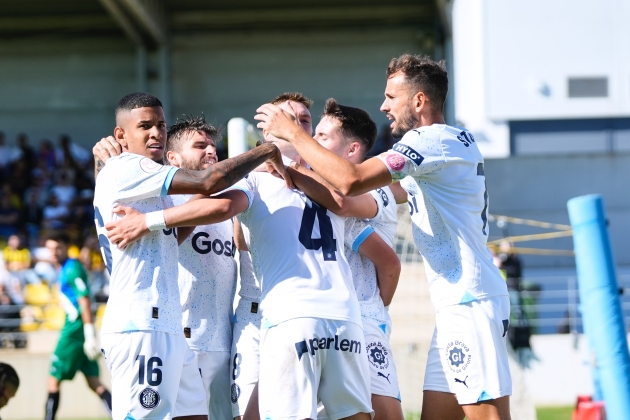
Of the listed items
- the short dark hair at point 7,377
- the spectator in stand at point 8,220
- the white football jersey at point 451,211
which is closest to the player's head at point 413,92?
the white football jersey at point 451,211

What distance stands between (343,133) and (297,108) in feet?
1.47

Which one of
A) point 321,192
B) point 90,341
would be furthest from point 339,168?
point 90,341

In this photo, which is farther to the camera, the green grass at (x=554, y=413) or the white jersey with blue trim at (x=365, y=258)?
the green grass at (x=554, y=413)

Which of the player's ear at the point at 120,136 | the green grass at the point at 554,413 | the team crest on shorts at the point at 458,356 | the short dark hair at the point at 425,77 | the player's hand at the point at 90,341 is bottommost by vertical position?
the green grass at the point at 554,413

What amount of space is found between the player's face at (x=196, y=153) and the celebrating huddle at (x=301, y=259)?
476 millimetres

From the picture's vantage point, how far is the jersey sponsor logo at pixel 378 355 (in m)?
4.84

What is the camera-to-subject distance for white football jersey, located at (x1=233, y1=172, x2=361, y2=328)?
4.14 m

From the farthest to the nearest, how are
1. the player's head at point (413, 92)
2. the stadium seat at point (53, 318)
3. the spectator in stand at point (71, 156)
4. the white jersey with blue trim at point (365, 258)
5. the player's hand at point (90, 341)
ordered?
the spectator in stand at point (71, 156) → the stadium seat at point (53, 318) → the player's hand at point (90, 341) → the white jersey with blue trim at point (365, 258) → the player's head at point (413, 92)

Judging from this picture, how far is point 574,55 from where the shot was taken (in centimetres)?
1992

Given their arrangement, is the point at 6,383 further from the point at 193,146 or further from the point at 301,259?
the point at 301,259

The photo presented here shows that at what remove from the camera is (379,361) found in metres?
4.86

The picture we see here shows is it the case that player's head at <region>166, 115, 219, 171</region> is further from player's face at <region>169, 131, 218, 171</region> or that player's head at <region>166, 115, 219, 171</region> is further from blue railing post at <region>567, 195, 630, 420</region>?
blue railing post at <region>567, 195, 630, 420</region>

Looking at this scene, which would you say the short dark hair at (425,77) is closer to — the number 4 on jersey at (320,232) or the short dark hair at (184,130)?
the number 4 on jersey at (320,232)

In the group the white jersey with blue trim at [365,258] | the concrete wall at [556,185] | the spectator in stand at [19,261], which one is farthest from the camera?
the concrete wall at [556,185]
